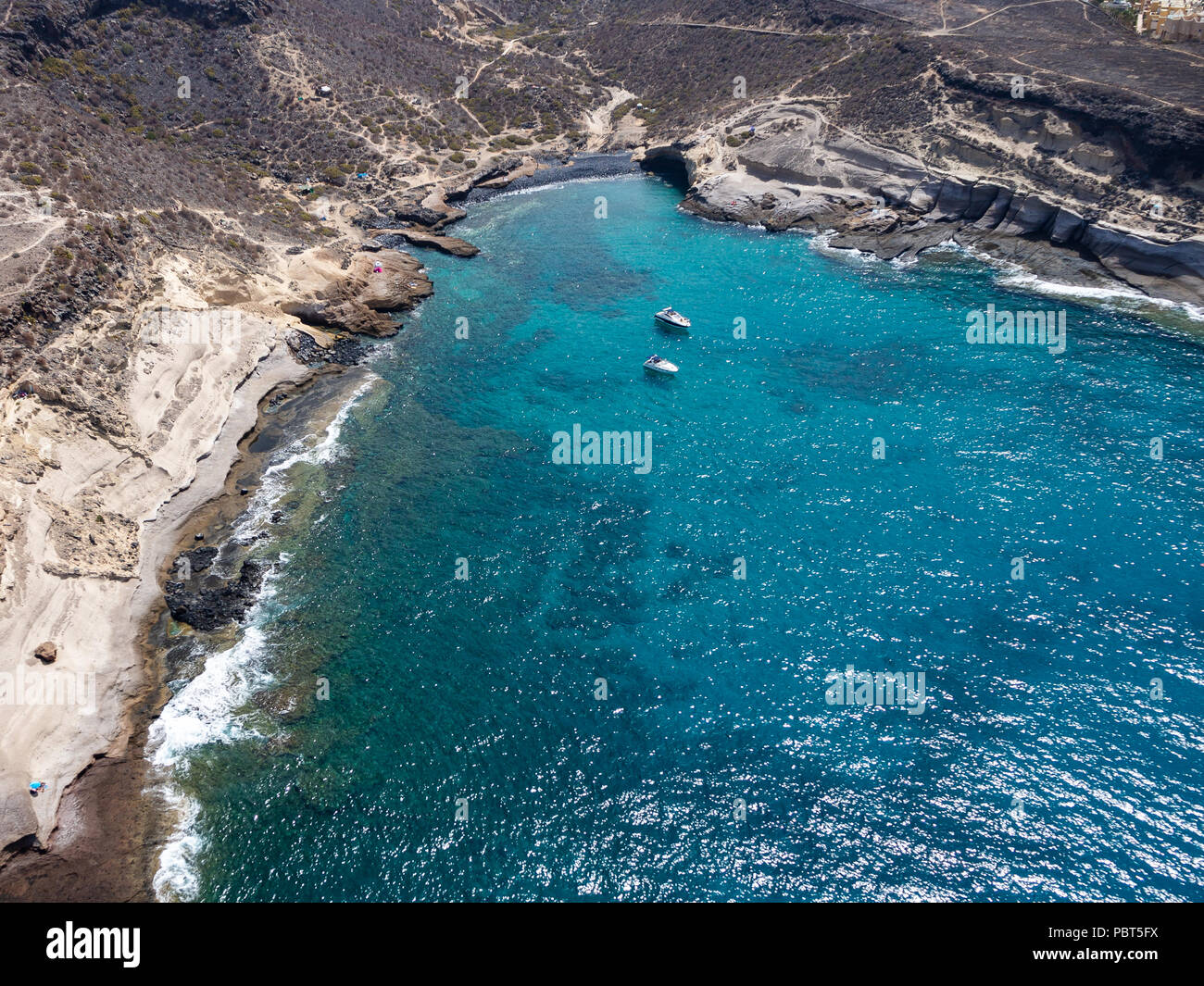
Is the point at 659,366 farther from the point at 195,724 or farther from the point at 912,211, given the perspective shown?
the point at 912,211

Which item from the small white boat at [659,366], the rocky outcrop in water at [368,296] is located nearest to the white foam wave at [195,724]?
the rocky outcrop in water at [368,296]

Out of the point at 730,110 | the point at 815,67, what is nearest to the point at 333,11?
the point at 730,110

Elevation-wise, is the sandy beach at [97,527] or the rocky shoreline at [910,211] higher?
the rocky shoreline at [910,211]

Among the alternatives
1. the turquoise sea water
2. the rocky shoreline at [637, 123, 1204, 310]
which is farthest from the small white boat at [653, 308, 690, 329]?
the rocky shoreline at [637, 123, 1204, 310]

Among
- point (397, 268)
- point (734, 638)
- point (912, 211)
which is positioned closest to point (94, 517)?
point (734, 638)

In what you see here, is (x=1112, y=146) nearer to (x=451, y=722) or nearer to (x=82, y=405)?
(x=451, y=722)

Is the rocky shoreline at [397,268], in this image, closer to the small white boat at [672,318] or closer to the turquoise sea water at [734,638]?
the turquoise sea water at [734,638]
